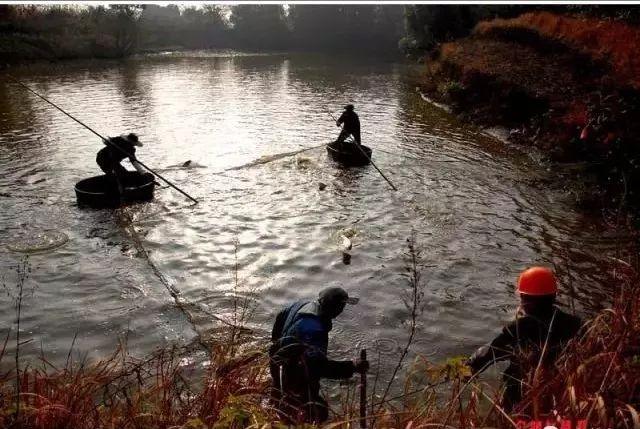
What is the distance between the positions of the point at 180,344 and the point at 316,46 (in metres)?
66.4

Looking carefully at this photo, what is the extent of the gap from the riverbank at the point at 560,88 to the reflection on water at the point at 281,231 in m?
1.24

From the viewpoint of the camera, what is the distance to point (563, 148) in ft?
50.1

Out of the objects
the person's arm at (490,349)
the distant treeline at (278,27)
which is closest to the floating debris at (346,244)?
the person's arm at (490,349)

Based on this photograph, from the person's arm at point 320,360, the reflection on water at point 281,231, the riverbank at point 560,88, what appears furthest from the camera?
the riverbank at point 560,88

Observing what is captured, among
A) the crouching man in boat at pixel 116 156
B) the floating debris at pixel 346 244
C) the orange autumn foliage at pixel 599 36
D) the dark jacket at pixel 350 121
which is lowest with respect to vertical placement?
the floating debris at pixel 346 244

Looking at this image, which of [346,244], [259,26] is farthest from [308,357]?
[259,26]

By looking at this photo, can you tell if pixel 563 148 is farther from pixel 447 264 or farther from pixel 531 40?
pixel 531 40

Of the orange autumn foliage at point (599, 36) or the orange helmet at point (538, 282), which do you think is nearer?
the orange helmet at point (538, 282)

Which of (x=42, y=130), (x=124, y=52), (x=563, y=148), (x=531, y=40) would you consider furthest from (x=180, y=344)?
(x=124, y=52)

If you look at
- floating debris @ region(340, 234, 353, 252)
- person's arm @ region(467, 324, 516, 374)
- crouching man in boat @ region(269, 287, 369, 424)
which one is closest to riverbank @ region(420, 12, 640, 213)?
floating debris @ region(340, 234, 353, 252)

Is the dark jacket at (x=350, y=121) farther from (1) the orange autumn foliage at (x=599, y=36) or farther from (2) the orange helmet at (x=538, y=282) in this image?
→ (2) the orange helmet at (x=538, y=282)

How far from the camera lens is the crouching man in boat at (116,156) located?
10.8m

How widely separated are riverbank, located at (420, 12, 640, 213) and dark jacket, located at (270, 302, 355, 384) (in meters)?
7.09

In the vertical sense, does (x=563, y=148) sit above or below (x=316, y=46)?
below
